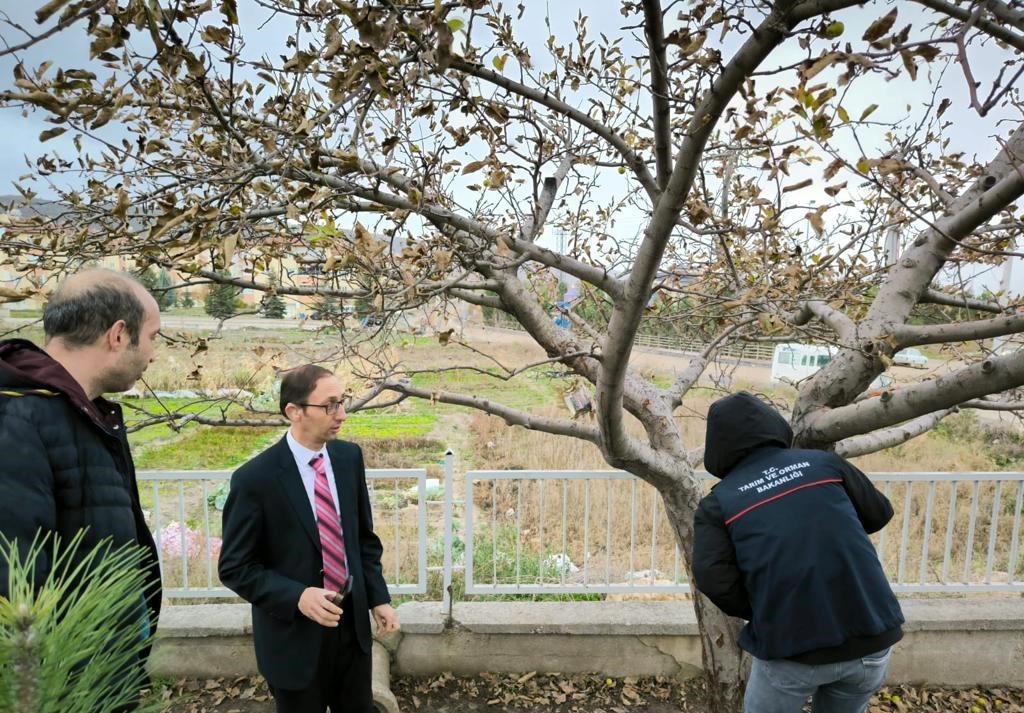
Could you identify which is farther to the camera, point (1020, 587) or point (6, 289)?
point (1020, 587)

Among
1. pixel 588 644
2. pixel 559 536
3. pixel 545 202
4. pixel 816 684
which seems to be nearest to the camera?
pixel 816 684

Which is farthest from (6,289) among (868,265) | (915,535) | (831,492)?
(915,535)

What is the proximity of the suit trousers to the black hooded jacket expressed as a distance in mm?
1458

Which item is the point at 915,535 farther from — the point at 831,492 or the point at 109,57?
the point at 109,57

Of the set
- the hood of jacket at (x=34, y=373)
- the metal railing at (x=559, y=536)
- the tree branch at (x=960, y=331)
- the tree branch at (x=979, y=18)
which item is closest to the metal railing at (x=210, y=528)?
the metal railing at (x=559, y=536)

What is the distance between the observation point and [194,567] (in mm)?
5625

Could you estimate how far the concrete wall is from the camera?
354 centimetres

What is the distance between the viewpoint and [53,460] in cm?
136

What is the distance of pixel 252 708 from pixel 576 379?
2.78 meters

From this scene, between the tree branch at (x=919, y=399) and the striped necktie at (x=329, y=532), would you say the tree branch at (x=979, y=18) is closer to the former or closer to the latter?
the tree branch at (x=919, y=399)

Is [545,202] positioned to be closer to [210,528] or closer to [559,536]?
[559,536]

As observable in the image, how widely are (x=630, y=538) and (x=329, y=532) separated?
3.11 meters

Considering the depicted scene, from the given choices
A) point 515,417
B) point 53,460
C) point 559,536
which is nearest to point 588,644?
point 515,417

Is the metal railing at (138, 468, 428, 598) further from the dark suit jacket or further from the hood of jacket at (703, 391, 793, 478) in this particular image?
the hood of jacket at (703, 391, 793, 478)
